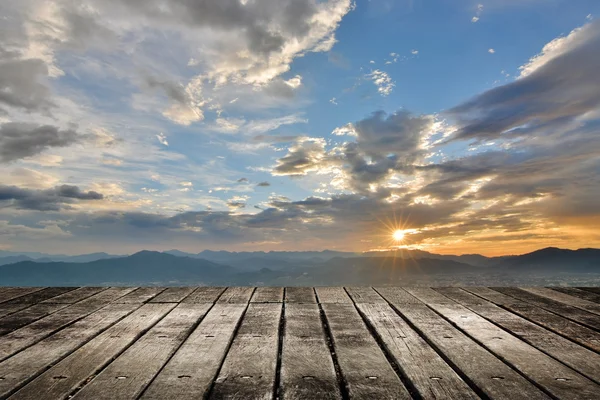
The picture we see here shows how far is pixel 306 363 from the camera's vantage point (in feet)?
8.54

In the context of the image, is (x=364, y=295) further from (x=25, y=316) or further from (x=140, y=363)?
(x=25, y=316)

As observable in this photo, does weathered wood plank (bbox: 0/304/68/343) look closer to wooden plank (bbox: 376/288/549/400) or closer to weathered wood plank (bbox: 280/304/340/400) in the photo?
weathered wood plank (bbox: 280/304/340/400)

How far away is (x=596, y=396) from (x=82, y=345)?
3.70m

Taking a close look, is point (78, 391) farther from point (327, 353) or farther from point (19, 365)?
point (327, 353)

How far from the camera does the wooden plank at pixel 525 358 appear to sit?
2270mm

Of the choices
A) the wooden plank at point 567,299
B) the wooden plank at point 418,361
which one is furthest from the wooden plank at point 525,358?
the wooden plank at point 567,299

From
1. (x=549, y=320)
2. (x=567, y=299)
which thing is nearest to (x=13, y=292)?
(x=549, y=320)

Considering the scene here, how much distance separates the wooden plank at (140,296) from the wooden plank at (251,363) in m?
1.98

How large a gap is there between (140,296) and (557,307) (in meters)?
5.66

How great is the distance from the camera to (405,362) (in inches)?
104

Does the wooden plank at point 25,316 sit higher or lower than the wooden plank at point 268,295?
lower

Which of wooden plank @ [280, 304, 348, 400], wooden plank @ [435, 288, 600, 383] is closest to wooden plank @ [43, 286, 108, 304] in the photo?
wooden plank @ [280, 304, 348, 400]

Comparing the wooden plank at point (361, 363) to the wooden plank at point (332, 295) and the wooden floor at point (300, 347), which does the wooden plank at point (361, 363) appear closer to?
the wooden floor at point (300, 347)

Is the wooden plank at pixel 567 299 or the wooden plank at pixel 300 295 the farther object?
the wooden plank at pixel 300 295
